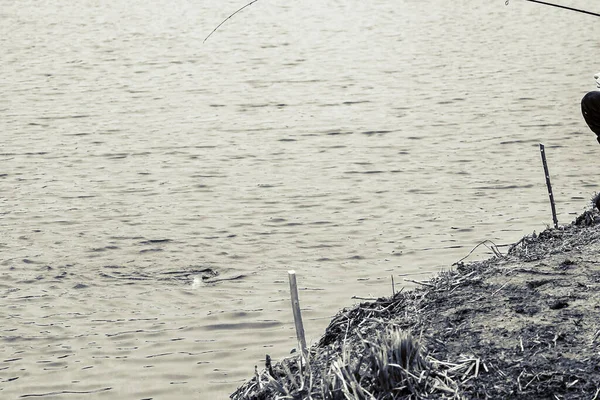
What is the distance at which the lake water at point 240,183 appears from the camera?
5719mm

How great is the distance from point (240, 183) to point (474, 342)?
5673mm

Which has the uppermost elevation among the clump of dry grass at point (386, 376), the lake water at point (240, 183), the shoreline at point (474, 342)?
the clump of dry grass at point (386, 376)

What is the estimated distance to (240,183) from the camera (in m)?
9.21

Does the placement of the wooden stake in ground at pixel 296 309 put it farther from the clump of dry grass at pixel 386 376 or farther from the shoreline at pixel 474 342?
the clump of dry grass at pixel 386 376

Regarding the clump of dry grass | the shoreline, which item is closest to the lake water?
the shoreline

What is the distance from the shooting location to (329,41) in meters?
18.8

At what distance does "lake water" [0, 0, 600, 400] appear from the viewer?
5.72m

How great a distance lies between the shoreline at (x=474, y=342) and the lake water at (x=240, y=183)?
1187 mm

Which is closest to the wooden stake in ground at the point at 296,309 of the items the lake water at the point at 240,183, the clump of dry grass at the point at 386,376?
the clump of dry grass at the point at 386,376

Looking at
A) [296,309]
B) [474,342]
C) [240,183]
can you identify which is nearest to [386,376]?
[474,342]

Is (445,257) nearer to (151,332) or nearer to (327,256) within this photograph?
(327,256)

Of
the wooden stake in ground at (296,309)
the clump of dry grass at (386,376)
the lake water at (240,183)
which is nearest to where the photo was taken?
the clump of dry grass at (386,376)

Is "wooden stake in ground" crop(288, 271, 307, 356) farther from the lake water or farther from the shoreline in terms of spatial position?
the lake water

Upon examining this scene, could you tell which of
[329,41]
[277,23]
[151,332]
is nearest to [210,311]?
[151,332]
